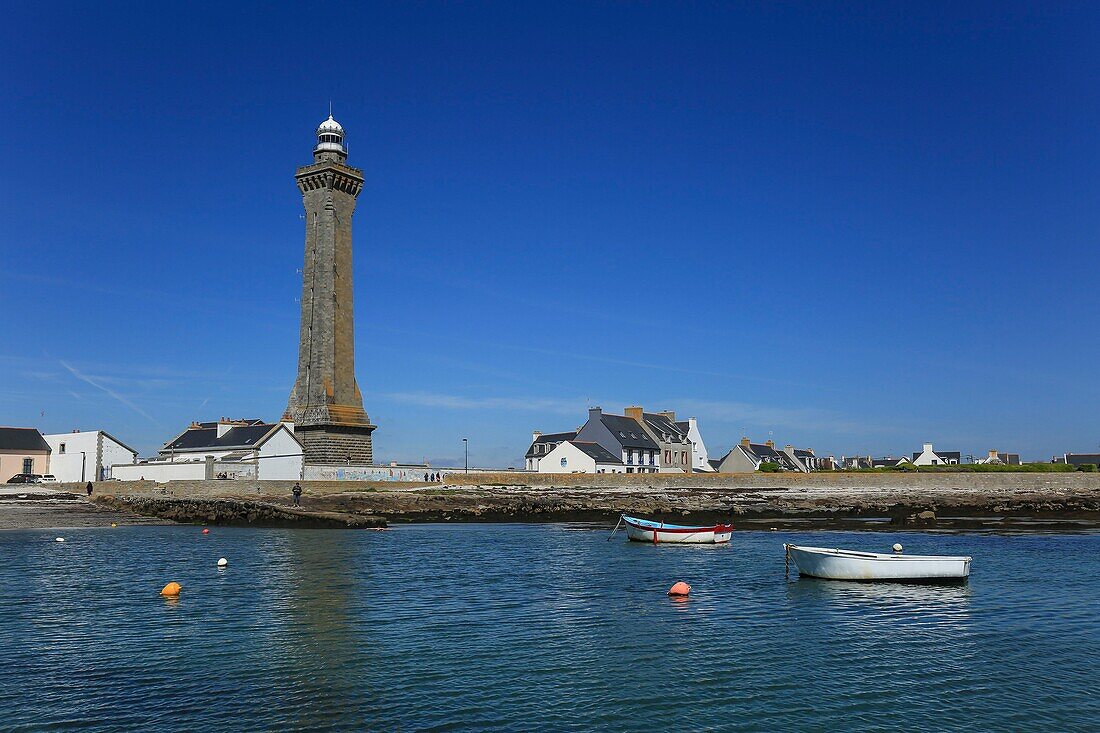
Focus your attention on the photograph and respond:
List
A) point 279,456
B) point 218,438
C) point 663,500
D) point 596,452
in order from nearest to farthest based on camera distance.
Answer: point 663,500 → point 279,456 → point 218,438 → point 596,452

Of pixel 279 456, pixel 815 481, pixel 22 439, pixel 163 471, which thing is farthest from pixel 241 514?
pixel 22 439

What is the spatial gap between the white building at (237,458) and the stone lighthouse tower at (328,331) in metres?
2.11

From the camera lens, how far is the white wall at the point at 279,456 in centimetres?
8269

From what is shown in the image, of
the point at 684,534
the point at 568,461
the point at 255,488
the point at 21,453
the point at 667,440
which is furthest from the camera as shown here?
the point at 667,440

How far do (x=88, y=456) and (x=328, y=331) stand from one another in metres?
36.1

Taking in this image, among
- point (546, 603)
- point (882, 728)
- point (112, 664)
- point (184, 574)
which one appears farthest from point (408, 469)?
point (882, 728)

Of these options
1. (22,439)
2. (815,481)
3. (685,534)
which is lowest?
(685,534)

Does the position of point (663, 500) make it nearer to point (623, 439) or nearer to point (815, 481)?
point (815, 481)

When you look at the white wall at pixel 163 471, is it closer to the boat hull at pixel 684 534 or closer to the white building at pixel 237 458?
the white building at pixel 237 458

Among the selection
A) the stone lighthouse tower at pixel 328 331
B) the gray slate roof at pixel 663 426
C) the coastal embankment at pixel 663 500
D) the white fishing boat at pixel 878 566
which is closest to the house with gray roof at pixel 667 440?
the gray slate roof at pixel 663 426

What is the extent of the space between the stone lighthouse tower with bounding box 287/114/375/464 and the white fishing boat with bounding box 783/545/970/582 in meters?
58.2

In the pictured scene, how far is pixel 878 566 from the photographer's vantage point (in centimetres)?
3350

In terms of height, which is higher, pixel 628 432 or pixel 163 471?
pixel 628 432

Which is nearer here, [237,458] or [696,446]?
[237,458]
